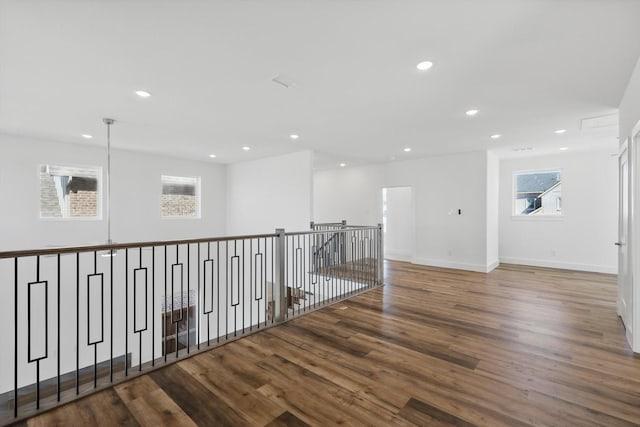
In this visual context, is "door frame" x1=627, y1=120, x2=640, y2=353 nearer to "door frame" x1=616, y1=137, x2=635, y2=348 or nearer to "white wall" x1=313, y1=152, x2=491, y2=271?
"door frame" x1=616, y1=137, x2=635, y2=348

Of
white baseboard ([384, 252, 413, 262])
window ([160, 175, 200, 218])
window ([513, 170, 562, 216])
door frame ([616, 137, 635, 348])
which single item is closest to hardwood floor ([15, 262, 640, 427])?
door frame ([616, 137, 635, 348])

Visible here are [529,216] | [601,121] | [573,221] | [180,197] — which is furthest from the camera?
[180,197]

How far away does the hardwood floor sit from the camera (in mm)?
1845

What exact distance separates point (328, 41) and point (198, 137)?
3728 mm

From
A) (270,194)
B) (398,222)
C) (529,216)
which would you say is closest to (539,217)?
(529,216)

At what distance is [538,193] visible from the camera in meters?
6.95

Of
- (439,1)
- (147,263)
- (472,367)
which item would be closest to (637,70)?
(439,1)

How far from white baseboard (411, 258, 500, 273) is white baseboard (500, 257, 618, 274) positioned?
1.54 ft

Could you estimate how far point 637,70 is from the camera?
2.61 metres

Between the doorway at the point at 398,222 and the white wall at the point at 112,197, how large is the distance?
4.80 metres

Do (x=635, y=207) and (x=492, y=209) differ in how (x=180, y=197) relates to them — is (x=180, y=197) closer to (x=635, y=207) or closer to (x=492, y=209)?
(x=492, y=209)

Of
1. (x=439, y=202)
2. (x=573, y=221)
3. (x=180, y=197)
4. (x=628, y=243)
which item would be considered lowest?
(x=628, y=243)

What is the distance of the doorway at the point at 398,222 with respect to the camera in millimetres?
8227

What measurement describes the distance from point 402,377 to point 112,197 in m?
6.52
